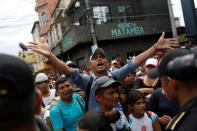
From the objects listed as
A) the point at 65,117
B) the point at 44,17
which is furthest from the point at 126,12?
the point at 44,17

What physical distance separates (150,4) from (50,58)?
18.0 m

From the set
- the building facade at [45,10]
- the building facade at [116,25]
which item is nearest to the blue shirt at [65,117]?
the building facade at [116,25]

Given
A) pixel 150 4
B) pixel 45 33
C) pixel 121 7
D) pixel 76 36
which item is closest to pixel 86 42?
pixel 76 36

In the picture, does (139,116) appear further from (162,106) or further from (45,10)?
(45,10)

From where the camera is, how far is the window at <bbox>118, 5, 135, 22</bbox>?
17.7 metres

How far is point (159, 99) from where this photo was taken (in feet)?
9.16

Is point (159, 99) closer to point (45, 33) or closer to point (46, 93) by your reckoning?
point (46, 93)

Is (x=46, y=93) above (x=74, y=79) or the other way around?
the other way around

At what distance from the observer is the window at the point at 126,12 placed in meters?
17.7

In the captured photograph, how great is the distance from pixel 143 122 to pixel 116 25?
14607mm

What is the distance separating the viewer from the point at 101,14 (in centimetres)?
1702

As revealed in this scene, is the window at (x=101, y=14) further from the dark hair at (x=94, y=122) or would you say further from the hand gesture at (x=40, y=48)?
the dark hair at (x=94, y=122)

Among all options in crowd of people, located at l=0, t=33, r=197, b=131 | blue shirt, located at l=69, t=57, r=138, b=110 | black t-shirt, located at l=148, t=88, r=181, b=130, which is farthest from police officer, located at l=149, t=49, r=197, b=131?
blue shirt, located at l=69, t=57, r=138, b=110

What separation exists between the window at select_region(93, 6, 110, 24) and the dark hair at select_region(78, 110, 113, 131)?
15.2 meters
